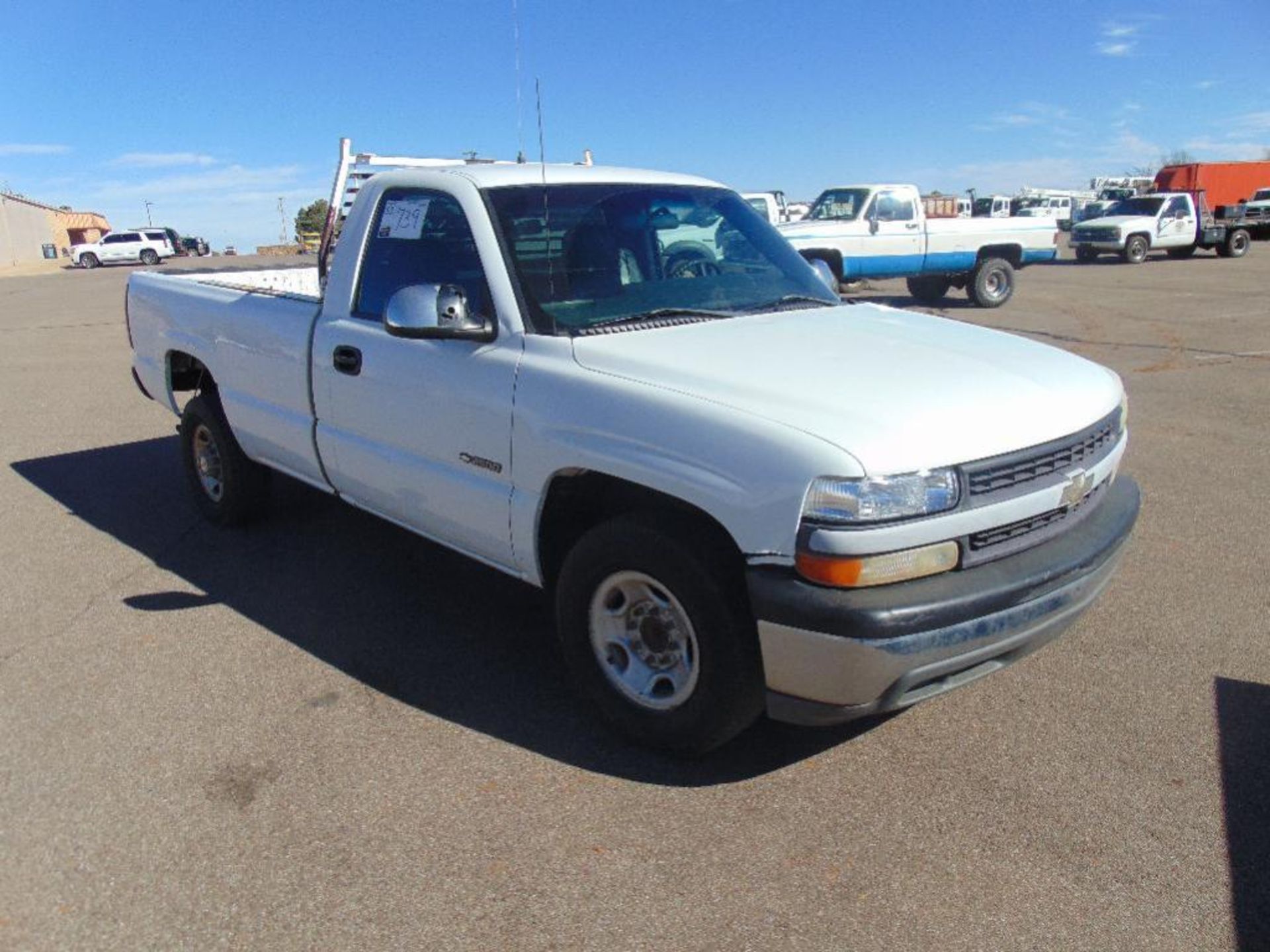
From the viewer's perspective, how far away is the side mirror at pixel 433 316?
348cm

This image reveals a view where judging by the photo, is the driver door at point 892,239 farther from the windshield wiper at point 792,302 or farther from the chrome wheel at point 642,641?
the chrome wheel at point 642,641

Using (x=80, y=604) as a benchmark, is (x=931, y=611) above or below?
above

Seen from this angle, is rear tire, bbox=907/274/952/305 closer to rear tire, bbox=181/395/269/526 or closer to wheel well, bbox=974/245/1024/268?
wheel well, bbox=974/245/1024/268

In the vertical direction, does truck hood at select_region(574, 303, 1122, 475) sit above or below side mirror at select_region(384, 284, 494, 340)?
below

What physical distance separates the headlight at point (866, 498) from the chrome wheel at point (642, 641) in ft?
2.12

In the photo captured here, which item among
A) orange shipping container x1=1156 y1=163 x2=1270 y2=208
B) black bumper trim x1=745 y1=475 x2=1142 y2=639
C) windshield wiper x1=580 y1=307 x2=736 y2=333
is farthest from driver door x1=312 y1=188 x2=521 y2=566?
orange shipping container x1=1156 y1=163 x2=1270 y2=208

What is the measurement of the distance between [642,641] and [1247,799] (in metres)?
1.89

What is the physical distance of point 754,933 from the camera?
253 cm

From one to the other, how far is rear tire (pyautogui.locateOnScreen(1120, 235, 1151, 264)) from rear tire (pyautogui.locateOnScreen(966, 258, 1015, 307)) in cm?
1402

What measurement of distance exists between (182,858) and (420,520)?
1.57 metres

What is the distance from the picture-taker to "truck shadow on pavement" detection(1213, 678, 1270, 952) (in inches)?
101

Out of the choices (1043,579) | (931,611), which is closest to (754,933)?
(931,611)

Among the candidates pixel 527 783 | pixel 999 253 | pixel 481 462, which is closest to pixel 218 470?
pixel 481 462

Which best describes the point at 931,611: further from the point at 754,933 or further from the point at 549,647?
the point at 549,647
